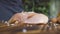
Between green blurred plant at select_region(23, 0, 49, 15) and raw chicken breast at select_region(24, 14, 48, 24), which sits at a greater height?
green blurred plant at select_region(23, 0, 49, 15)

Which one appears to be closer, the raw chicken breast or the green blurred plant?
the raw chicken breast

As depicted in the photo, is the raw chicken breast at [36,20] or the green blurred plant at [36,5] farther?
the green blurred plant at [36,5]

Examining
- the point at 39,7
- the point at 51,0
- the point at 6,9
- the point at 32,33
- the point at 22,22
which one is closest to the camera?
the point at 32,33

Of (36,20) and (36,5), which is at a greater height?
(36,5)

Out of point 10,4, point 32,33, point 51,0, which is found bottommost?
point 32,33

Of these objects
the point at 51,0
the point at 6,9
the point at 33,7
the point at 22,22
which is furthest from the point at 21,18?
the point at 51,0

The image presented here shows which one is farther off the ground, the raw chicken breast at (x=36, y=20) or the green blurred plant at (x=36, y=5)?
the green blurred plant at (x=36, y=5)

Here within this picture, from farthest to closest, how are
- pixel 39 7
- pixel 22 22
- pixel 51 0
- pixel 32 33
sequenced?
pixel 51 0 → pixel 39 7 → pixel 22 22 → pixel 32 33

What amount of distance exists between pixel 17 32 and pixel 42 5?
121 inches

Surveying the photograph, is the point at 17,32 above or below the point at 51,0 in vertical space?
below

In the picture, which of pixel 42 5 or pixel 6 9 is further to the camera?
pixel 42 5

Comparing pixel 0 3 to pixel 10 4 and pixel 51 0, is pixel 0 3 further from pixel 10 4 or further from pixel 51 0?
pixel 51 0

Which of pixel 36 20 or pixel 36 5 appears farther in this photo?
pixel 36 5

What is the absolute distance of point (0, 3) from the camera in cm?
112
